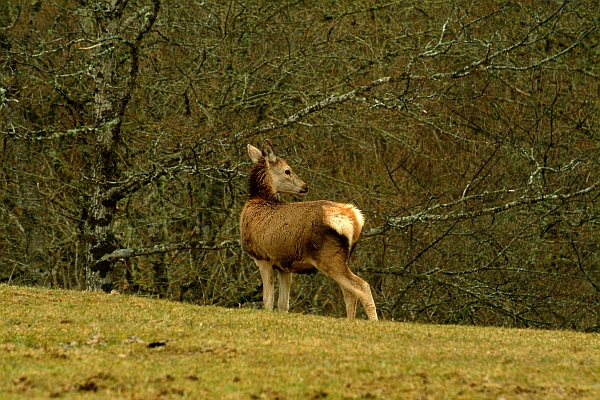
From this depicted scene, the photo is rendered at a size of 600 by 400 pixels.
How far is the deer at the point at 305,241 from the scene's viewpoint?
1355 cm

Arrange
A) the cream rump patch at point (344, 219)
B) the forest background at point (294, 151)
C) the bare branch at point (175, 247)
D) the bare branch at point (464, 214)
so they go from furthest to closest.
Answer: the forest background at point (294, 151), the bare branch at point (175, 247), the bare branch at point (464, 214), the cream rump patch at point (344, 219)

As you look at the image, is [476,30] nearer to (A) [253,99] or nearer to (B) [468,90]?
(B) [468,90]

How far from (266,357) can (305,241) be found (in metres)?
4.37

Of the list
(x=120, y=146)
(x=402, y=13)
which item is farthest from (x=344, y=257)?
(x=402, y=13)

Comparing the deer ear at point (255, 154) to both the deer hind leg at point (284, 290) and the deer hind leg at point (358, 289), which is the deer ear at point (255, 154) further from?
the deer hind leg at point (358, 289)

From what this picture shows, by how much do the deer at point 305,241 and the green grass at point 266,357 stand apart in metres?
1.36

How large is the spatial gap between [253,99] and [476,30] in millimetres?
5991

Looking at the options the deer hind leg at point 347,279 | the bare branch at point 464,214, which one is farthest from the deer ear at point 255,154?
the deer hind leg at point 347,279

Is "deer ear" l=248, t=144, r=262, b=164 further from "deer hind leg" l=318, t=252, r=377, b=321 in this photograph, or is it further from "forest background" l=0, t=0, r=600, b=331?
"deer hind leg" l=318, t=252, r=377, b=321

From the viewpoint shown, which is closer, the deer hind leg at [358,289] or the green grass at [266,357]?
the green grass at [266,357]

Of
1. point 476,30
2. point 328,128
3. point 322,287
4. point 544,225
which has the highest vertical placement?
point 476,30

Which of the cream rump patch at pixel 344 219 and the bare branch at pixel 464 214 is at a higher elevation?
the cream rump patch at pixel 344 219

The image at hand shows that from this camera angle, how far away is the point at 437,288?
20.4 m

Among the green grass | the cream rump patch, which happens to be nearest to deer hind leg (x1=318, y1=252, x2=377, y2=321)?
the cream rump patch
